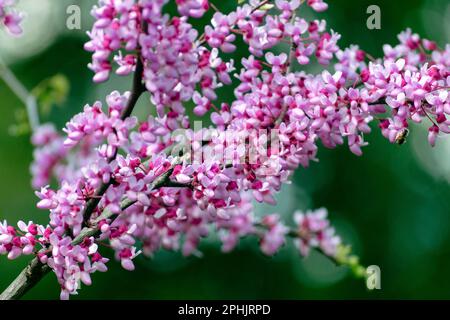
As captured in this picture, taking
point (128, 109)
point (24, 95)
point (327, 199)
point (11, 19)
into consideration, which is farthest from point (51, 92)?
point (327, 199)

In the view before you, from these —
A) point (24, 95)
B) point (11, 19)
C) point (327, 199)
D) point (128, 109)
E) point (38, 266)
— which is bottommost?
point (38, 266)

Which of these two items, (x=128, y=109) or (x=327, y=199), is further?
(x=327, y=199)

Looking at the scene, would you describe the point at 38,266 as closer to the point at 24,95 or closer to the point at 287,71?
the point at 24,95

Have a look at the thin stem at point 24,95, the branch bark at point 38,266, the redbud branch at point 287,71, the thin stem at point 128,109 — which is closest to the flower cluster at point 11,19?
the thin stem at point 24,95

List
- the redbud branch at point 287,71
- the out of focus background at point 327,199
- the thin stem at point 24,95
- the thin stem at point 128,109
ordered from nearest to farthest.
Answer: the thin stem at point 128,109 < the thin stem at point 24,95 < the redbud branch at point 287,71 < the out of focus background at point 327,199

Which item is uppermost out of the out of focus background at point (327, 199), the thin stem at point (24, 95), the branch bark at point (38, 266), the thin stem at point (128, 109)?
the out of focus background at point (327, 199)

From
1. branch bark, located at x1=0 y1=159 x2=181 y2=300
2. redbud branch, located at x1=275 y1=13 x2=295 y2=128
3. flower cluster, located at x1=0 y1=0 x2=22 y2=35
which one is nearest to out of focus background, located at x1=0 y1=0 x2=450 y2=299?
redbud branch, located at x1=275 y1=13 x2=295 y2=128

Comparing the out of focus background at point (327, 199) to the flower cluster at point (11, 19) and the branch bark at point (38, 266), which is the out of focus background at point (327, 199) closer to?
the branch bark at point (38, 266)

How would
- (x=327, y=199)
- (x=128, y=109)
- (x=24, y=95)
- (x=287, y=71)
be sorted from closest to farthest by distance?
(x=128, y=109) → (x=24, y=95) → (x=287, y=71) → (x=327, y=199)
